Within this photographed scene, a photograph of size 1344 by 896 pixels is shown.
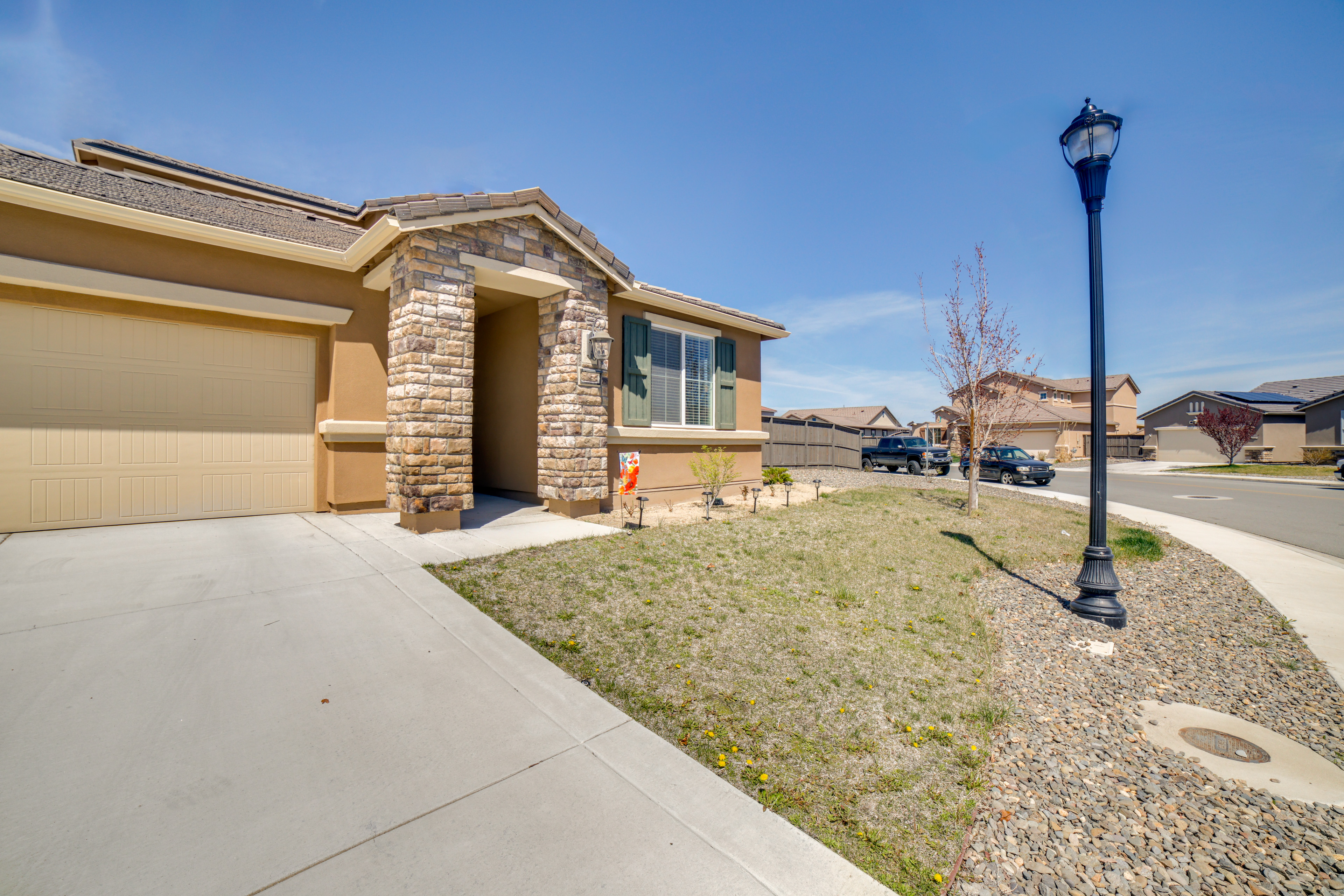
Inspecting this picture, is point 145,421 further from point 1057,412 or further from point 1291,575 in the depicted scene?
point 1057,412

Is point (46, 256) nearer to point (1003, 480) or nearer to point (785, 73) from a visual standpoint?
point (785, 73)

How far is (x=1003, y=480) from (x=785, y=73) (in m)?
16.2

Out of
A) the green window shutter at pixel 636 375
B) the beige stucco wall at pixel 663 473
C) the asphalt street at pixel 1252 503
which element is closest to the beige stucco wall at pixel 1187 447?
the asphalt street at pixel 1252 503

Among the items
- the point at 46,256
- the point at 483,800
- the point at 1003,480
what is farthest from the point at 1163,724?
the point at 1003,480

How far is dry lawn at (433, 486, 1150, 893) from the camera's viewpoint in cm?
246

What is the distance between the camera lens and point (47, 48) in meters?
7.11

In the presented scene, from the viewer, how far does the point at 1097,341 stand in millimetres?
5125

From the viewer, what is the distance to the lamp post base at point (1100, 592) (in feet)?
16.6

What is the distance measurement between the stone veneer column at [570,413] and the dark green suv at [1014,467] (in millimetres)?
15607

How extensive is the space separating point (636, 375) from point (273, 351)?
205 inches

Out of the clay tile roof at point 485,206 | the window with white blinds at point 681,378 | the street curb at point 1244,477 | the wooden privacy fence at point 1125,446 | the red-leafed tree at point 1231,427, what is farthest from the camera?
the wooden privacy fence at point 1125,446

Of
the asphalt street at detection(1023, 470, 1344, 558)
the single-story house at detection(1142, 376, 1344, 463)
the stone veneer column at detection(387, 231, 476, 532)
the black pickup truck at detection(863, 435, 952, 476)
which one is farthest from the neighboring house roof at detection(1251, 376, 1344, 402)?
the stone veneer column at detection(387, 231, 476, 532)

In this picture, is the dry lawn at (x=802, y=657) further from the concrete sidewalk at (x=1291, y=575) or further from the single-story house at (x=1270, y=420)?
the single-story house at (x=1270, y=420)

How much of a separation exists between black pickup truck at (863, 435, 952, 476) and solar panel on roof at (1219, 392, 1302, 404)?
99.3ft
